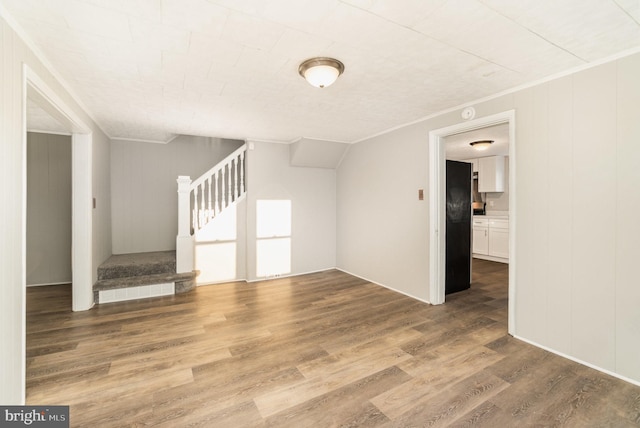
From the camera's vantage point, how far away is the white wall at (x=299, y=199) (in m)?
4.93

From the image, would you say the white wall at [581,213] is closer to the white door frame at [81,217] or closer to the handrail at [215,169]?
the handrail at [215,169]

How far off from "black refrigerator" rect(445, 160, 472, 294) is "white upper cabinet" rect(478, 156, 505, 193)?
107 inches

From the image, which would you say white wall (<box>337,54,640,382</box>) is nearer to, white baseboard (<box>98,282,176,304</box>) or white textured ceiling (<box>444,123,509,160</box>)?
white textured ceiling (<box>444,123,509,160</box>)

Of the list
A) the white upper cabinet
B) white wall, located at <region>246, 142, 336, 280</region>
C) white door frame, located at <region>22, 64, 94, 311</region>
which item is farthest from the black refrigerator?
white door frame, located at <region>22, 64, 94, 311</region>

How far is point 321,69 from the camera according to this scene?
2201 millimetres

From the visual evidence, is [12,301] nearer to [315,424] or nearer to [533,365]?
[315,424]

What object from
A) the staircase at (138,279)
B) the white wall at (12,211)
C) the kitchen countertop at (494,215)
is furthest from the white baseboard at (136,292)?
the kitchen countertop at (494,215)

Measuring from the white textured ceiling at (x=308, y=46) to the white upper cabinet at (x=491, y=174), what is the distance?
4.33 meters

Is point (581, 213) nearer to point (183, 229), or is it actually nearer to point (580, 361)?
point (580, 361)

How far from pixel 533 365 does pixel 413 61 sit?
2.64 meters

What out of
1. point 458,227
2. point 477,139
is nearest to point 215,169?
point 458,227

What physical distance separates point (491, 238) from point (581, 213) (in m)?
4.50

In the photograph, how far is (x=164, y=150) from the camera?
534 cm

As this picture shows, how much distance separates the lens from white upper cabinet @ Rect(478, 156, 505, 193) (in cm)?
666
